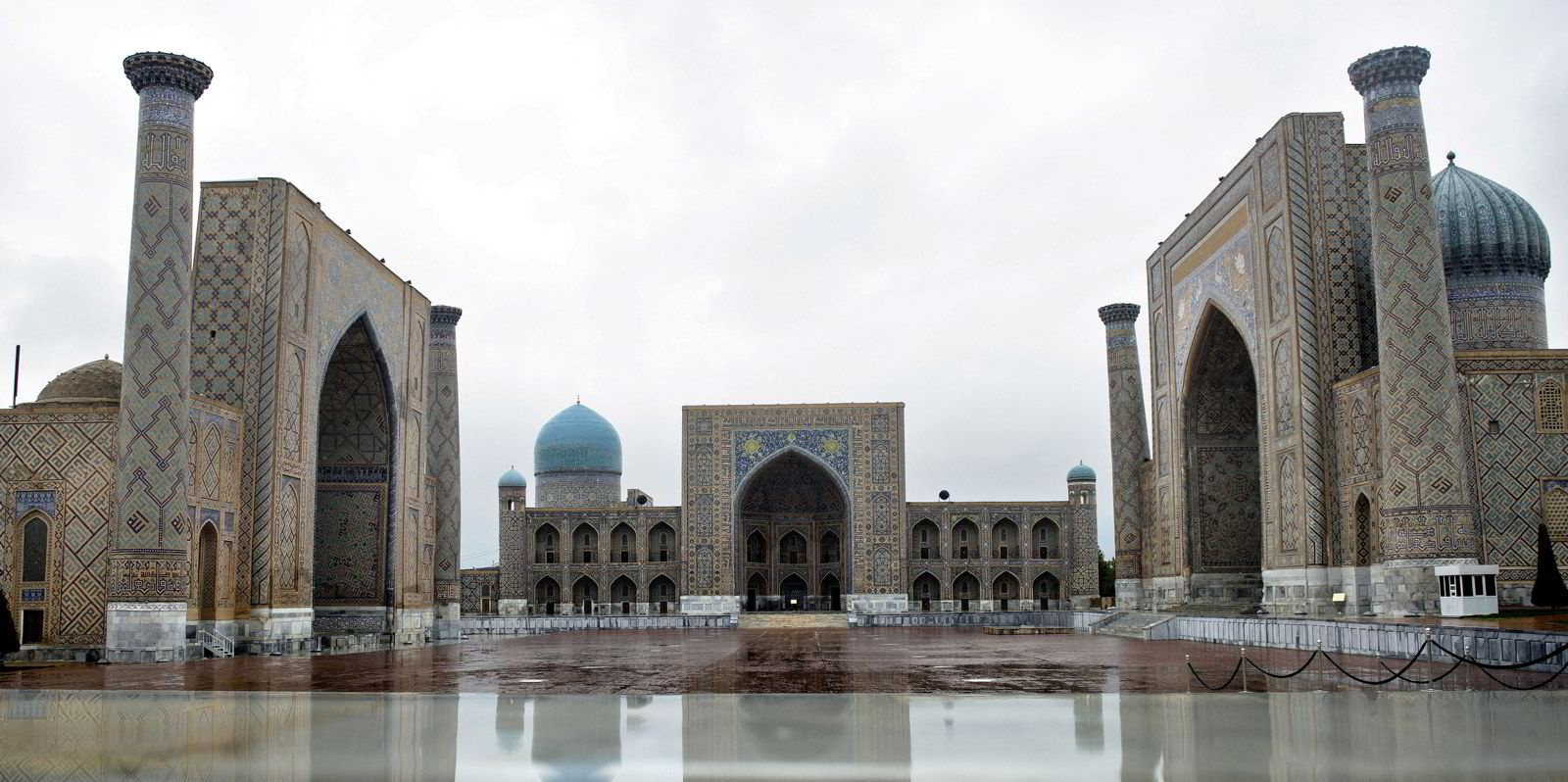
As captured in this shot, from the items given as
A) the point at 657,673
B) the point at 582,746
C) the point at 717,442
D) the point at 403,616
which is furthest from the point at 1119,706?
the point at 717,442

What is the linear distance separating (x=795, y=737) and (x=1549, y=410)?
44.2 ft

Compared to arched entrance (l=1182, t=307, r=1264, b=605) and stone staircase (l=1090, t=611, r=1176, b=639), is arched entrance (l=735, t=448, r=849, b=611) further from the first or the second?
arched entrance (l=1182, t=307, r=1264, b=605)

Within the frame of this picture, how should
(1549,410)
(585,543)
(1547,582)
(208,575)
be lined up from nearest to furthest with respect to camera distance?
(1547,582) < (1549,410) < (208,575) < (585,543)

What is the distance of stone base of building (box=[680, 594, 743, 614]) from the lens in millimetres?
35562

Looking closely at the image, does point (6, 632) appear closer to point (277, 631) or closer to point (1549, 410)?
point (277, 631)

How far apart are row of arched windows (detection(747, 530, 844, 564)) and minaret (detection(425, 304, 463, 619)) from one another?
15.1 meters

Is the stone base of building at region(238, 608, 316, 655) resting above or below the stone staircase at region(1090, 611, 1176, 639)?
above

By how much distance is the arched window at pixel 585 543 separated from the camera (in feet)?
127

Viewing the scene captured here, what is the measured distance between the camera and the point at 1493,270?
785 inches

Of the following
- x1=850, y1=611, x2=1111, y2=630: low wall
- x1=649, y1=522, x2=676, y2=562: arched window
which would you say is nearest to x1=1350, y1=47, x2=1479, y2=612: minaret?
x1=850, y1=611, x2=1111, y2=630: low wall

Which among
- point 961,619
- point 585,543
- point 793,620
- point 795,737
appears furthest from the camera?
point 585,543

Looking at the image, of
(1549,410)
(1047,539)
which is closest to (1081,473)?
(1047,539)

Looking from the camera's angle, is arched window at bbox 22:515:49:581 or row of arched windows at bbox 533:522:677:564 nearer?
arched window at bbox 22:515:49:581

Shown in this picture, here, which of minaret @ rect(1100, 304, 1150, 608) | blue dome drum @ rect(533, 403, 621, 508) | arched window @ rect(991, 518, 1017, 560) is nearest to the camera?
minaret @ rect(1100, 304, 1150, 608)
